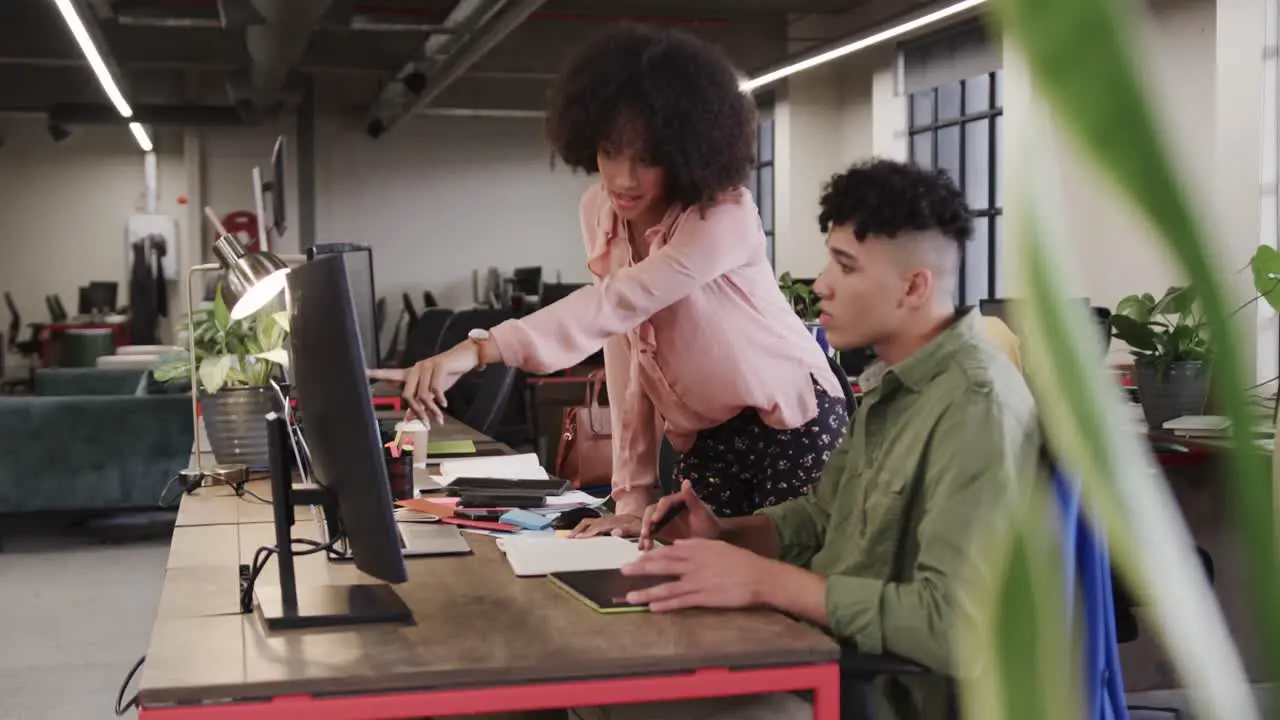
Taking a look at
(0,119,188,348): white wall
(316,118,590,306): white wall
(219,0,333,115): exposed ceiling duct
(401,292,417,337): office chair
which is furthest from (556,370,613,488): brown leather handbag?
(0,119,188,348): white wall

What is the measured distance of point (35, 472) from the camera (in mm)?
6234

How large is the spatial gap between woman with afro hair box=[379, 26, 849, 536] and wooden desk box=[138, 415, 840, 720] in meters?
0.60

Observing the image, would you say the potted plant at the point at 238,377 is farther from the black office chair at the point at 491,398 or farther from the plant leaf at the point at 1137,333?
the plant leaf at the point at 1137,333

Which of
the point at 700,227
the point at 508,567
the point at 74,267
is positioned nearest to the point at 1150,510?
the point at 508,567

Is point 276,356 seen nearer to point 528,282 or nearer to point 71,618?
point 71,618

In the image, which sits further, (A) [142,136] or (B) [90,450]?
(A) [142,136]

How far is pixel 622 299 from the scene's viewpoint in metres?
2.20

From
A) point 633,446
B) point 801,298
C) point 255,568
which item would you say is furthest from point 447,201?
point 255,568

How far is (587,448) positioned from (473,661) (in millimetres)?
2083

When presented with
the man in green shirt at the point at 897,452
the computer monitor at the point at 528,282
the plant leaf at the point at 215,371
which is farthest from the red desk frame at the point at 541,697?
the computer monitor at the point at 528,282

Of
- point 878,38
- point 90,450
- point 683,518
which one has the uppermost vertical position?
point 878,38

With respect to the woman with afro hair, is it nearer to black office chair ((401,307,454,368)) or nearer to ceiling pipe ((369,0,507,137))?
black office chair ((401,307,454,368))

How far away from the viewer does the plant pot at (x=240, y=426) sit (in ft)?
10.3

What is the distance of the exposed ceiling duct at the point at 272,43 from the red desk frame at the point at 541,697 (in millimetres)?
8461
